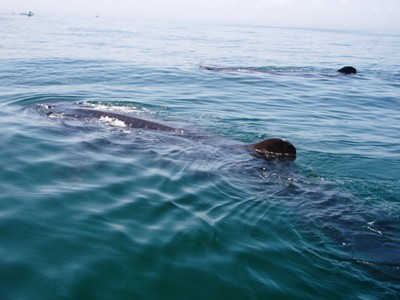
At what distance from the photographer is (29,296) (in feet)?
15.9

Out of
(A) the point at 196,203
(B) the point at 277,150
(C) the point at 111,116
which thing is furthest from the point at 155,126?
(A) the point at 196,203

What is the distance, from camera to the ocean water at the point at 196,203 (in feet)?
17.6

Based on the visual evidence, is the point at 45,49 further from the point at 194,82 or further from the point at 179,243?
the point at 179,243

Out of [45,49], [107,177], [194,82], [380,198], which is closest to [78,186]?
[107,177]

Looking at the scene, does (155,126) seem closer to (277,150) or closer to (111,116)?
(111,116)

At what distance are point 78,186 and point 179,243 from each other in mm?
2836

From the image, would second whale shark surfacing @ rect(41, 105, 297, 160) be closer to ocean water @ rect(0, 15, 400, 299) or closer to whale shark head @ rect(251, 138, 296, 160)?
whale shark head @ rect(251, 138, 296, 160)

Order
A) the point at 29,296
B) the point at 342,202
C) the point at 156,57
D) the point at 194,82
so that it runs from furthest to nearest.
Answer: the point at 156,57
the point at 194,82
the point at 342,202
the point at 29,296

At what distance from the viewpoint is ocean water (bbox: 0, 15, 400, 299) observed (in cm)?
538

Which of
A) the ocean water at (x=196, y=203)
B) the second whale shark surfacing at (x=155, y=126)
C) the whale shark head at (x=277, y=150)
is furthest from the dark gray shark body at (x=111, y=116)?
the whale shark head at (x=277, y=150)

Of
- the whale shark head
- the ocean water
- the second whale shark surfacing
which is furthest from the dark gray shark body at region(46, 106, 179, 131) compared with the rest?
the whale shark head

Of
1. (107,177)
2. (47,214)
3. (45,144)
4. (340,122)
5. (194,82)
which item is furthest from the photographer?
(194,82)

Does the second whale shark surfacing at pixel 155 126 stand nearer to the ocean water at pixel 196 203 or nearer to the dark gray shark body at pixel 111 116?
the dark gray shark body at pixel 111 116

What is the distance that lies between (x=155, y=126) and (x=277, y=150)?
12.4 feet
